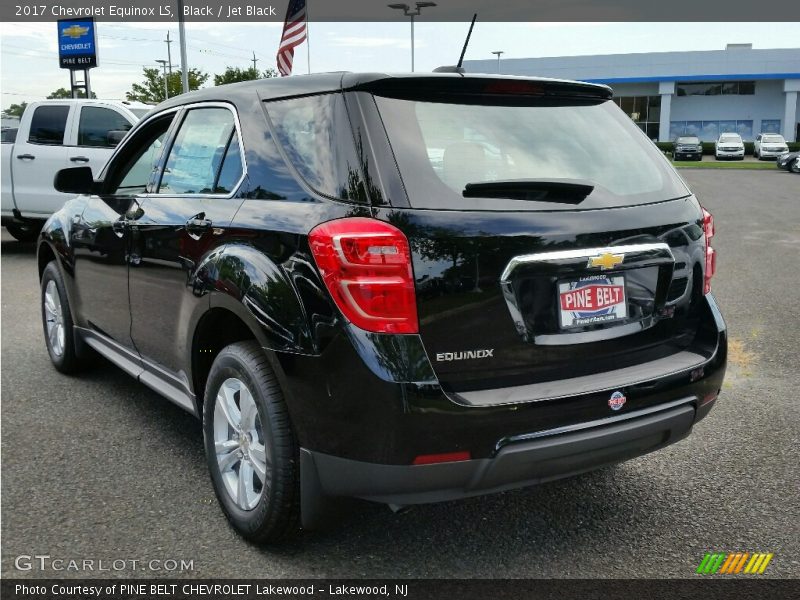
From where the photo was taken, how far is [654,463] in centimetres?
402

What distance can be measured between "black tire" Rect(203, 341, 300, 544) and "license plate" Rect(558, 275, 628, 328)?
105 cm

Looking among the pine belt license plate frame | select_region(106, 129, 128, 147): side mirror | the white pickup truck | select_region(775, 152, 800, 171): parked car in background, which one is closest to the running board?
the pine belt license plate frame

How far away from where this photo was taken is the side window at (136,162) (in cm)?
438

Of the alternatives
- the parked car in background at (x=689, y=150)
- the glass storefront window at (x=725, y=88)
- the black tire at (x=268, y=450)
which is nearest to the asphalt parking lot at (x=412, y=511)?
the black tire at (x=268, y=450)

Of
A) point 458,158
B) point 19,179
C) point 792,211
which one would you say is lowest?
point 792,211

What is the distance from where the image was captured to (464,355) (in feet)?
8.82

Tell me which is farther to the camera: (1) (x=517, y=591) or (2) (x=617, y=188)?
(2) (x=617, y=188)

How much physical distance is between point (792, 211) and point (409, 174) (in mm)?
15975

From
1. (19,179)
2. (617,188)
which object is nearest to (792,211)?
(19,179)

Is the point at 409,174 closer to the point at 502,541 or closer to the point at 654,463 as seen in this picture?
the point at 502,541

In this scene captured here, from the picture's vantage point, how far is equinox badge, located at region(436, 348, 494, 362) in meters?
2.66

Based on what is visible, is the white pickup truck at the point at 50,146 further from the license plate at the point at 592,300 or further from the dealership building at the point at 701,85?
the dealership building at the point at 701,85

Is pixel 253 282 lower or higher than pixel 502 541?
higher

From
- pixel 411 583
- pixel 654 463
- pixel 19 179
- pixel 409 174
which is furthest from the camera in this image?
pixel 19 179
